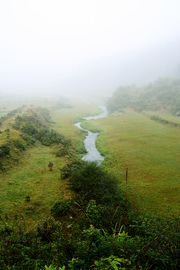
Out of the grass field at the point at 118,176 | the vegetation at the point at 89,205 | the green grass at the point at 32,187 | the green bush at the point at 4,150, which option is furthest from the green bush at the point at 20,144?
the green bush at the point at 4,150

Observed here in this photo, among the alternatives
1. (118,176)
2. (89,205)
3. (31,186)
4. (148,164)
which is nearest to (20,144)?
(31,186)

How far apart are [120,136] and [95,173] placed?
21.6 metres

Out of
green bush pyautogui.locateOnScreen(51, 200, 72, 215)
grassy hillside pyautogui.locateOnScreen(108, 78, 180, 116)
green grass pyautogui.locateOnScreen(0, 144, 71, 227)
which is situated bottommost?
green grass pyautogui.locateOnScreen(0, 144, 71, 227)

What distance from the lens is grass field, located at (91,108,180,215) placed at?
1390cm

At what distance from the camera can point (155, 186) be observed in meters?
16.0

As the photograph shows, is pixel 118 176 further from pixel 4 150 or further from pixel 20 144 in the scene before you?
pixel 20 144

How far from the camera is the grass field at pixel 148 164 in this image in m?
13.9

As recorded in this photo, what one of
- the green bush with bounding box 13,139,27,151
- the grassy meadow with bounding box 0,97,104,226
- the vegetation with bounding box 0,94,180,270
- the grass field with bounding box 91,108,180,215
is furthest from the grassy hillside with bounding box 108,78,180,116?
the green bush with bounding box 13,139,27,151

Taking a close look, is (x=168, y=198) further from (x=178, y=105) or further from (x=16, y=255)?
(x=178, y=105)

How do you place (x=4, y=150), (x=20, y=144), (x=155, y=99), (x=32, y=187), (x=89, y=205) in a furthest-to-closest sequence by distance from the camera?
(x=155, y=99), (x=20, y=144), (x=4, y=150), (x=32, y=187), (x=89, y=205)

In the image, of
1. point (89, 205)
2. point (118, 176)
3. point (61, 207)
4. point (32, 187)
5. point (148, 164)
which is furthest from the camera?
point (148, 164)

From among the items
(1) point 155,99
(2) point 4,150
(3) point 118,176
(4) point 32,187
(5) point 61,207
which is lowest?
(4) point 32,187

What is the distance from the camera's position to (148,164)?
21.2m

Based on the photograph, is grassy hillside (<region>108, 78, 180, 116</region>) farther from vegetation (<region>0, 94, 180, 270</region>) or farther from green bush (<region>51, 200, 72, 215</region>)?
green bush (<region>51, 200, 72, 215</region>)
